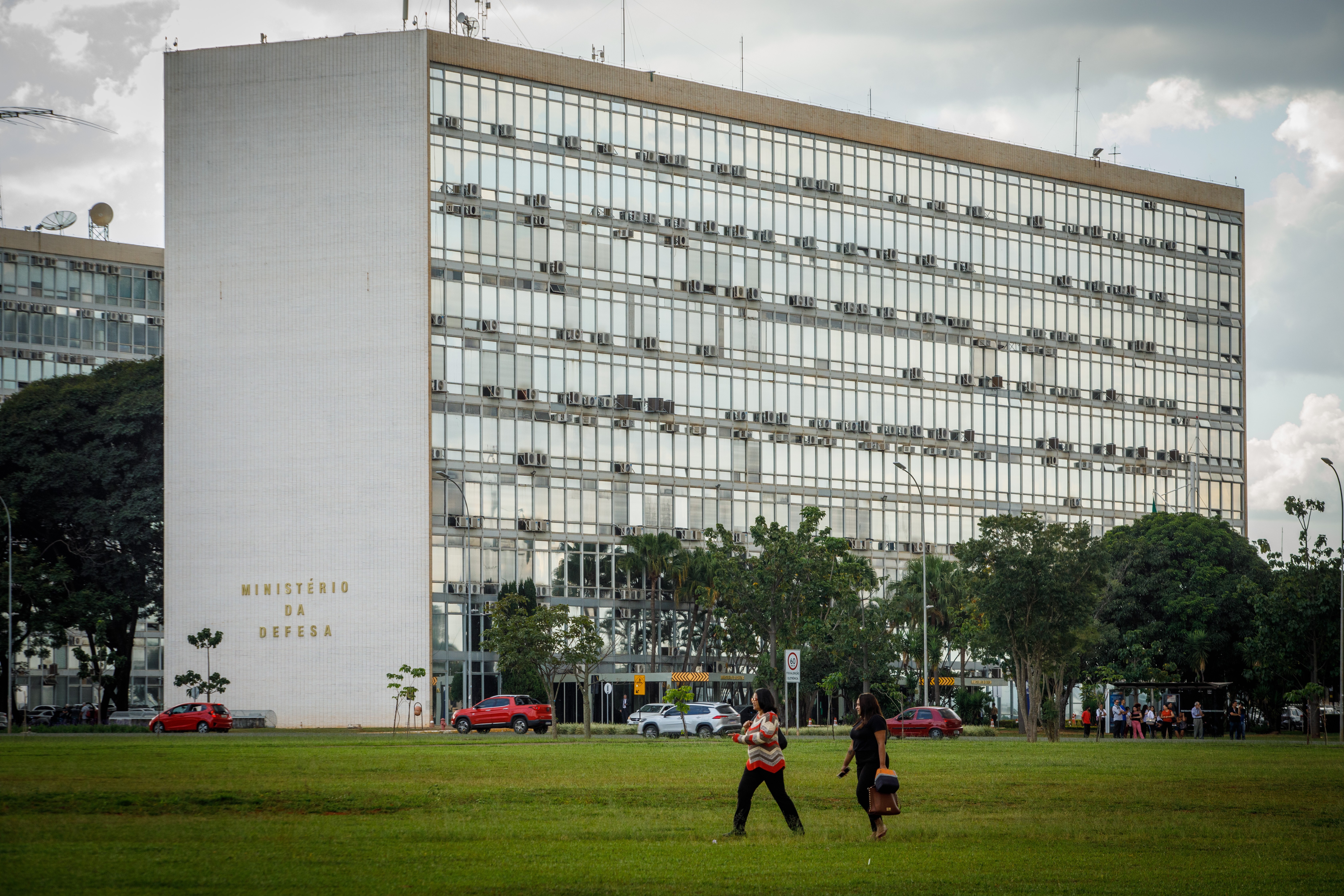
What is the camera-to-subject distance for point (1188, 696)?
81.0 metres

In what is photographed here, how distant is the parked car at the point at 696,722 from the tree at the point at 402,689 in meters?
10.4

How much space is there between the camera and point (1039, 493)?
339ft

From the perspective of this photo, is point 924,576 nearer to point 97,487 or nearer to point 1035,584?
point 1035,584

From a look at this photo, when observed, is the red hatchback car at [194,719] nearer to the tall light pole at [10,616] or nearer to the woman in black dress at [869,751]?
the tall light pole at [10,616]

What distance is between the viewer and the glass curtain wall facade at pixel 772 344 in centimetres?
8506

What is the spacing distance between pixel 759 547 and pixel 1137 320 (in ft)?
103

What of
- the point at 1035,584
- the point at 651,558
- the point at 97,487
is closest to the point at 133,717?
the point at 97,487

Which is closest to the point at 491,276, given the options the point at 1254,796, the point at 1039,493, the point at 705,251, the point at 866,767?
the point at 705,251

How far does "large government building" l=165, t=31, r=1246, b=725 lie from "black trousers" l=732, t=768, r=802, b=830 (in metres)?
63.0

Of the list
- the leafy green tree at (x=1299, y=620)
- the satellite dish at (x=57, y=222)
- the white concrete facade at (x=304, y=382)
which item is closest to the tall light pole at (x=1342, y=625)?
the leafy green tree at (x=1299, y=620)

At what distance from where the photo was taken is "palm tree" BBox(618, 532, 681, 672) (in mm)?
86938

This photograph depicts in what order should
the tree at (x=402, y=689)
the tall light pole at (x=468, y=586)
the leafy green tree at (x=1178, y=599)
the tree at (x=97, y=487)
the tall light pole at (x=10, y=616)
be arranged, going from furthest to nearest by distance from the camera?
1. the tall light pole at (x=468, y=586)
2. the leafy green tree at (x=1178, y=599)
3. the tree at (x=97, y=487)
4. the tall light pole at (x=10, y=616)
5. the tree at (x=402, y=689)

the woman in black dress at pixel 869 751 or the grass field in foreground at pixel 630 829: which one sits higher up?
the woman in black dress at pixel 869 751

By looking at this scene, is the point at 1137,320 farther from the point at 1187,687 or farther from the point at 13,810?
the point at 13,810
